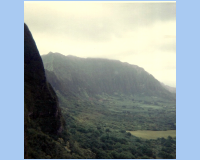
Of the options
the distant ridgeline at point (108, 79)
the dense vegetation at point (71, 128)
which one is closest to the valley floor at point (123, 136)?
the dense vegetation at point (71, 128)

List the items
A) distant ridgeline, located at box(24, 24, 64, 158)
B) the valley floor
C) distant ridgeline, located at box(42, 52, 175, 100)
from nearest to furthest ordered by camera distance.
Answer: distant ridgeline, located at box(24, 24, 64, 158) → the valley floor → distant ridgeline, located at box(42, 52, 175, 100)

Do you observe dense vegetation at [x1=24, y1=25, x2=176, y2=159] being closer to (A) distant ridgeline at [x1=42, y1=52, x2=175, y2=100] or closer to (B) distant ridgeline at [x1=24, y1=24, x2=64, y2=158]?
(B) distant ridgeline at [x1=24, y1=24, x2=64, y2=158]

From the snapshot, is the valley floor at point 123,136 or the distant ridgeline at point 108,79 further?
the distant ridgeline at point 108,79

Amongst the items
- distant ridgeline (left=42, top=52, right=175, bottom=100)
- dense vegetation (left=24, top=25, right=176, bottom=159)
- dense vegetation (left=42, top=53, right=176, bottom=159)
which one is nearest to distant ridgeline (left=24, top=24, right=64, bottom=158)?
dense vegetation (left=24, top=25, right=176, bottom=159)

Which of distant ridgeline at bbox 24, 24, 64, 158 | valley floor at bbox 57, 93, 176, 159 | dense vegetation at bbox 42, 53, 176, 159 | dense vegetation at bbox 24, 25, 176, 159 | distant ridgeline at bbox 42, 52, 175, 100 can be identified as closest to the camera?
distant ridgeline at bbox 24, 24, 64, 158

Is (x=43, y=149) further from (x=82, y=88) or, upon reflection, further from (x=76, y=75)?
(x=76, y=75)

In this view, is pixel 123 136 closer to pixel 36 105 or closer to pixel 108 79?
pixel 36 105

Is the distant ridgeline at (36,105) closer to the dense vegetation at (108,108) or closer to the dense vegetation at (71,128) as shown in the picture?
the dense vegetation at (71,128)

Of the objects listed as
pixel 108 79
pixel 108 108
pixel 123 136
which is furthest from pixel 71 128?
pixel 108 79
